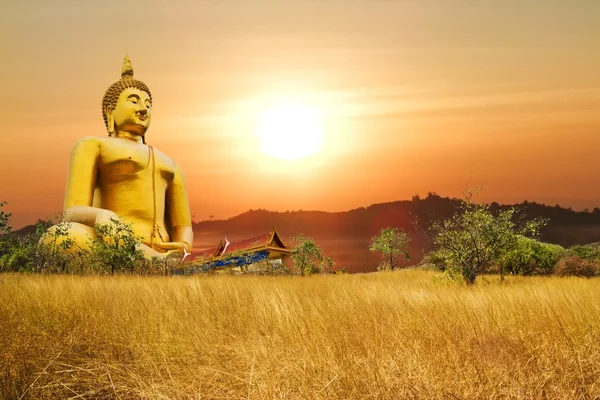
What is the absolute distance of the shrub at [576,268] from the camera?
18062 mm

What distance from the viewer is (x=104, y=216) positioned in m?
18.7

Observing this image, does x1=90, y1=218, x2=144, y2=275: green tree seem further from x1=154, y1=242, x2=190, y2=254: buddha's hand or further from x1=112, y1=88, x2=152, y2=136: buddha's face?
x1=112, y1=88, x2=152, y2=136: buddha's face

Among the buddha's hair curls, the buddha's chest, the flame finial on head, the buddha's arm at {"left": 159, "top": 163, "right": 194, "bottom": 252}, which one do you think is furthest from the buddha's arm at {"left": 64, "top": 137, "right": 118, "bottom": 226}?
the flame finial on head

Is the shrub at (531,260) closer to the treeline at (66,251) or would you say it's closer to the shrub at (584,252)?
the shrub at (584,252)

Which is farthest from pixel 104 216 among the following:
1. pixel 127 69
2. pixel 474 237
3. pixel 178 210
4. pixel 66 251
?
pixel 474 237

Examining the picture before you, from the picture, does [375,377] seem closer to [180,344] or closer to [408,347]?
[408,347]

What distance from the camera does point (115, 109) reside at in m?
21.2

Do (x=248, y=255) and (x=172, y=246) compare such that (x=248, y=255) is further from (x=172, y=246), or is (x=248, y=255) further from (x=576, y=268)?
(x=576, y=268)

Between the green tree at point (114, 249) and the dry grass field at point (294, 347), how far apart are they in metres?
9.45

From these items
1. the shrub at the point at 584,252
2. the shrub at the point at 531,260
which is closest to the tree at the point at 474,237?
the shrub at the point at 531,260

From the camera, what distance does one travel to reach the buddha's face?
68.8ft

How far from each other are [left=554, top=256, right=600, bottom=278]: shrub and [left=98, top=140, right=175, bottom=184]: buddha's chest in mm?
13704

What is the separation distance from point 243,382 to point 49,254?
15.3 metres

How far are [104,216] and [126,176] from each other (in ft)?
7.48
